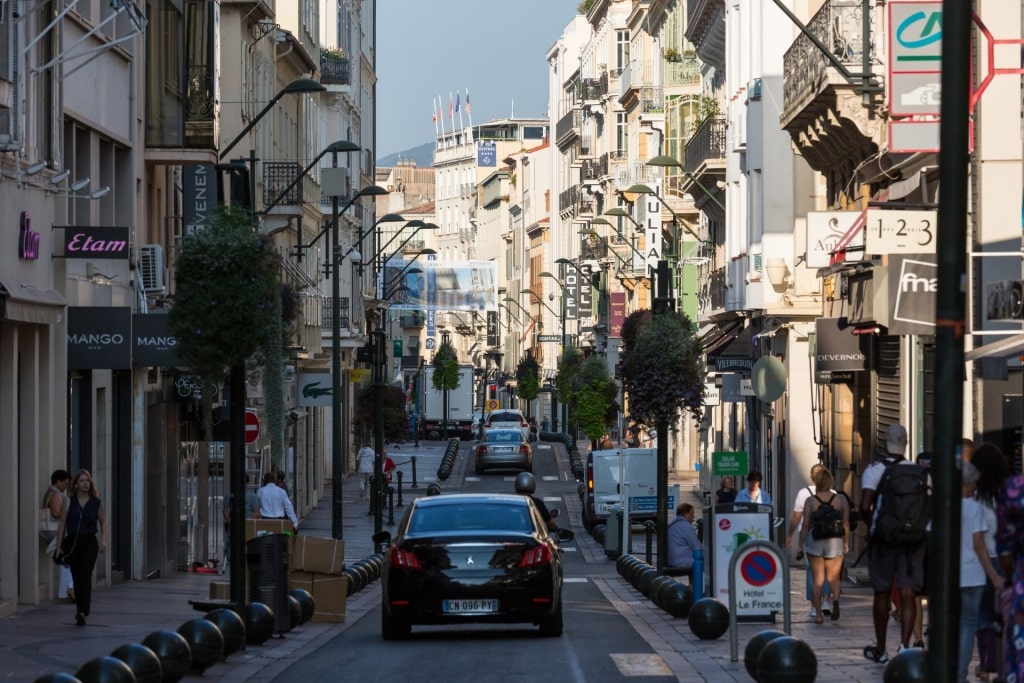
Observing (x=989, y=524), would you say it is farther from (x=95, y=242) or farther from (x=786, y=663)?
(x=95, y=242)

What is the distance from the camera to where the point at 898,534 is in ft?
51.1

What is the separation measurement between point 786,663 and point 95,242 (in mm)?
13988

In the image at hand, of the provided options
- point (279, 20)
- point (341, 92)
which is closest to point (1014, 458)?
point (279, 20)

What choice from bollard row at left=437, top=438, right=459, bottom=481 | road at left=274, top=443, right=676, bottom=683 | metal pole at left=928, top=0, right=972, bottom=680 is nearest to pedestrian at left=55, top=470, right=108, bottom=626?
road at left=274, top=443, right=676, bottom=683

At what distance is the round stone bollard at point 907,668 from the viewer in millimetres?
11914

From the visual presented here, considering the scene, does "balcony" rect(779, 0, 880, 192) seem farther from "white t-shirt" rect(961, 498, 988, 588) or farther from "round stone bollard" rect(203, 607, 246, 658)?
"white t-shirt" rect(961, 498, 988, 588)

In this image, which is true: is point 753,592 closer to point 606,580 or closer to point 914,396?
point 914,396

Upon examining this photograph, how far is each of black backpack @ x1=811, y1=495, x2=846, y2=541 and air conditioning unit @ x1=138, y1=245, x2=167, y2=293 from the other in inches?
541

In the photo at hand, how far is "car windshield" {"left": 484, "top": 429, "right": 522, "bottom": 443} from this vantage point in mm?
70625

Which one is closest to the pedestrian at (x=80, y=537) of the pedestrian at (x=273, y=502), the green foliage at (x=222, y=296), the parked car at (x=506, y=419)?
the green foliage at (x=222, y=296)

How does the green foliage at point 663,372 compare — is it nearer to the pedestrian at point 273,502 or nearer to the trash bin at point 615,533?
the pedestrian at point 273,502

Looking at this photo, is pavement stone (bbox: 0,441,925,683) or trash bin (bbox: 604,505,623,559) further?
trash bin (bbox: 604,505,623,559)

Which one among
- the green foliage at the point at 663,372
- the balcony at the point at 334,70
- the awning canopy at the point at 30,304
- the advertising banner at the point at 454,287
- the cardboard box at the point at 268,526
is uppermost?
the balcony at the point at 334,70

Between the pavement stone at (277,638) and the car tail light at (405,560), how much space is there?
115cm
